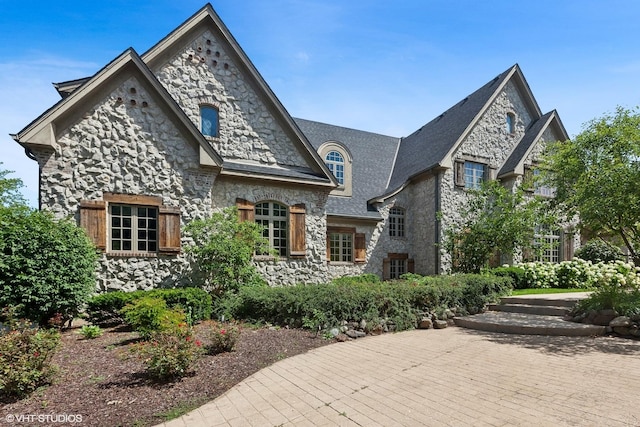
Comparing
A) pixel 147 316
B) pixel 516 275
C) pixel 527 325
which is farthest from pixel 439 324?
pixel 516 275

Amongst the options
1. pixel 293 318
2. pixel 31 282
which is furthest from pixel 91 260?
pixel 293 318

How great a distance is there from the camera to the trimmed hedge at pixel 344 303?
26.0 ft

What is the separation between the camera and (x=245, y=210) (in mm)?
11688

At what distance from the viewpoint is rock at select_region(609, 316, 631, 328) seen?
7.65 metres

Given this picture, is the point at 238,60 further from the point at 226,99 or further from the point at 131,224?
the point at 131,224

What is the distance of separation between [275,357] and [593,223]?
29.5 feet

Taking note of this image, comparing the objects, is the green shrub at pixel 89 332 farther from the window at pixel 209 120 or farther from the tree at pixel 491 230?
the tree at pixel 491 230

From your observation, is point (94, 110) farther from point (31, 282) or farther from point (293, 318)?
point (293, 318)

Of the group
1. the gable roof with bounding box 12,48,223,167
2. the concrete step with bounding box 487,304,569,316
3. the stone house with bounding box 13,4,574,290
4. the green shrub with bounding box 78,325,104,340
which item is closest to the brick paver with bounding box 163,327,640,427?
the concrete step with bounding box 487,304,569,316

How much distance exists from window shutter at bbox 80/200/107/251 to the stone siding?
4.12 meters

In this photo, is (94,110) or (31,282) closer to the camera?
(31,282)

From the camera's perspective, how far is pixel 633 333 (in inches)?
297

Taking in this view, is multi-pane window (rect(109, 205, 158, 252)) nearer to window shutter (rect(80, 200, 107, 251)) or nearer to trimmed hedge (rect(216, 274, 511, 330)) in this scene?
window shutter (rect(80, 200, 107, 251))

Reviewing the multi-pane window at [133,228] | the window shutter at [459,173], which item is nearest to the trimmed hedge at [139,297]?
the multi-pane window at [133,228]
